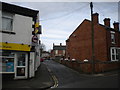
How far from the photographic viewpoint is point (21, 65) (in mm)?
13867

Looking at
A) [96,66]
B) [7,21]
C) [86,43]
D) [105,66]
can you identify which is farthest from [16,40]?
[86,43]

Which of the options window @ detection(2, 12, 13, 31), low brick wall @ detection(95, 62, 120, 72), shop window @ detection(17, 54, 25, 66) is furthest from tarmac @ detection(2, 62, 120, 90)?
low brick wall @ detection(95, 62, 120, 72)

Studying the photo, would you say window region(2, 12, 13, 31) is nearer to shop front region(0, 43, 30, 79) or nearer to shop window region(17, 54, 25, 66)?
shop front region(0, 43, 30, 79)

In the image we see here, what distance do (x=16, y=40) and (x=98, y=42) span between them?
18426mm

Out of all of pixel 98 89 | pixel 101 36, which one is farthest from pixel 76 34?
pixel 98 89

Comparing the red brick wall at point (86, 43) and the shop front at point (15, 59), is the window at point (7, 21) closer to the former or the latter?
the shop front at point (15, 59)

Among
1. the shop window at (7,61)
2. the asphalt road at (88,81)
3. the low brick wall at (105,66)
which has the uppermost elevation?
the shop window at (7,61)

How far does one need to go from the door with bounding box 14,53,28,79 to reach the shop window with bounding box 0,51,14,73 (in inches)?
14.4

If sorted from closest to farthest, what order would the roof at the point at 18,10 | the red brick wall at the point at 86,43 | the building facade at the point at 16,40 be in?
the building facade at the point at 16,40, the roof at the point at 18,10, the red brick wall at the point at 86,43

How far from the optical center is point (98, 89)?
31.1 feet

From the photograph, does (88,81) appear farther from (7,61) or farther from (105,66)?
(105,66)

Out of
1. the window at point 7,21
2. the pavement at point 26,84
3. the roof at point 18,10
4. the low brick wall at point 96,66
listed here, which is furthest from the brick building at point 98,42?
the window at point 7,21

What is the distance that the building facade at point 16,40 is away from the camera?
1297 cm

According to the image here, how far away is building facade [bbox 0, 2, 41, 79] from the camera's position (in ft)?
42.5
